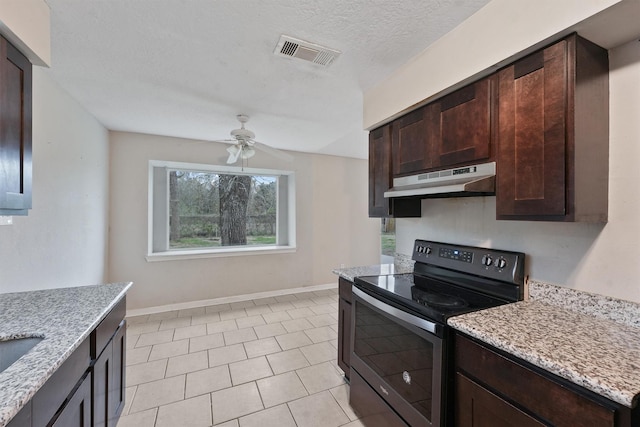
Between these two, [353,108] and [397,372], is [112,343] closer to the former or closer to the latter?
[397,372]

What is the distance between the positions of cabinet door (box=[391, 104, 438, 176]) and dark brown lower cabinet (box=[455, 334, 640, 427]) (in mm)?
1112

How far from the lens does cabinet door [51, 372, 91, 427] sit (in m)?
1.01

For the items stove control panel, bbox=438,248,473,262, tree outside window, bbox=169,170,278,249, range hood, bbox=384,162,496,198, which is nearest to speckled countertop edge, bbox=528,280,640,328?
stove control panel, bbox=438,248,473,262

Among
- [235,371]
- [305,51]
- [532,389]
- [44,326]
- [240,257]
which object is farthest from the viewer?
[240,257]

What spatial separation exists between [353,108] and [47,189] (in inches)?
106

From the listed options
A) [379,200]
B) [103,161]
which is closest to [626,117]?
[379,200]

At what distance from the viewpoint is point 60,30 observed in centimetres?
155

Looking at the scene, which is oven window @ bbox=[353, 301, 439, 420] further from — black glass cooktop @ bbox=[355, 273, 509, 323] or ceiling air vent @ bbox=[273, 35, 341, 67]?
ceiling air vent @ bbox=[273, 35, 341, 67]

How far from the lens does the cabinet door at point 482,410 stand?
3.18 feet

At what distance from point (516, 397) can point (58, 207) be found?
326 centimetres

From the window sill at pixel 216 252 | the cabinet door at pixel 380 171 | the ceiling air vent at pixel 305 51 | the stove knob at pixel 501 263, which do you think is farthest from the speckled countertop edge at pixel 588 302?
the window sill at pixel 216 252

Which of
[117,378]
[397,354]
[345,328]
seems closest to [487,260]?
[397,354]

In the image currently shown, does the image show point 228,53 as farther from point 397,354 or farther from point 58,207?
point 397,354

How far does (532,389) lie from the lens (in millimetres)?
929
